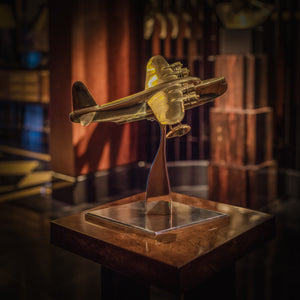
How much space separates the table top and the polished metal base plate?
2 cm

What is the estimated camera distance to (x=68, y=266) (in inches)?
94.7

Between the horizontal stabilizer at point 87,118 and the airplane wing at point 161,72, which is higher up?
the airplane wing at point 161,72

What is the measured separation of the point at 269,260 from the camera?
246 cm

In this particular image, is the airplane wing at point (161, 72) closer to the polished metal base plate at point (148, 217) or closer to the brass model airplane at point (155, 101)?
the brass model airplane at point (155, 101)

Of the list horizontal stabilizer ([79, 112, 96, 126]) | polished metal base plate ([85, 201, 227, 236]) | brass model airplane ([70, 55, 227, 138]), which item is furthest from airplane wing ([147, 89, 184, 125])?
polished metal base plate ([85, 201, 227, 236])

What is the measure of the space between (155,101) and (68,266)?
1.34 meters

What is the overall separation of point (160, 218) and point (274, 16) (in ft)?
8.57

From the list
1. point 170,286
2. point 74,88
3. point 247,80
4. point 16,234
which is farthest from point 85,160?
point 170,286

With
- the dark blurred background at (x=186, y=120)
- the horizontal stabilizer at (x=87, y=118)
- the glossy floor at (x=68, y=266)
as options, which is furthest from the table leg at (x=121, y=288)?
the dark blurred background at (x=186, y=120)

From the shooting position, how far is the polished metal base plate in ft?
4.44

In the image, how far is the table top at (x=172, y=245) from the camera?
116 cm

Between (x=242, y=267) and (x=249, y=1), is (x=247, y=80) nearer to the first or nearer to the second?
(x=249, y=1)

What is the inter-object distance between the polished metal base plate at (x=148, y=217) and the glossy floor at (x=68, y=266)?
68cm

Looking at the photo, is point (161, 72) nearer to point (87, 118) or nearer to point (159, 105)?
point (159, 105)
